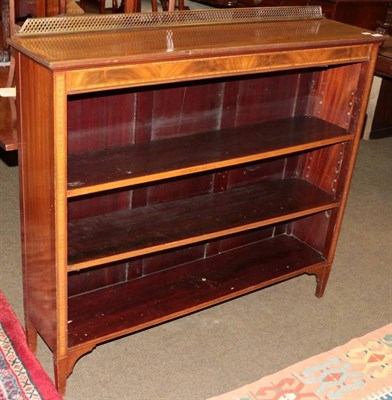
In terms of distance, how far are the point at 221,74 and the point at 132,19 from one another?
0.38m

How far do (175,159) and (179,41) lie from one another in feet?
1.32

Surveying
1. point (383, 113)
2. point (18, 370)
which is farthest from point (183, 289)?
point (383, 113)

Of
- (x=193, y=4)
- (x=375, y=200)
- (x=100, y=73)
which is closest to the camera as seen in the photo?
(x=100, y=73)

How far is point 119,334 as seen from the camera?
2256 mm

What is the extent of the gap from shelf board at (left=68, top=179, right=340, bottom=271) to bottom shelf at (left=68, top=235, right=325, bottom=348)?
0.28 m

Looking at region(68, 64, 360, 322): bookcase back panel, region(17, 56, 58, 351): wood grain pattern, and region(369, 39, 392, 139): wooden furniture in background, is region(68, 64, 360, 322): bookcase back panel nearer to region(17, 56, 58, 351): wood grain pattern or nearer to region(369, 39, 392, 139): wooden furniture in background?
region(17, 56, 58, 351): wood grain pattern

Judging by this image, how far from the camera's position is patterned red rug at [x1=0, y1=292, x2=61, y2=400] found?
86.7 inches

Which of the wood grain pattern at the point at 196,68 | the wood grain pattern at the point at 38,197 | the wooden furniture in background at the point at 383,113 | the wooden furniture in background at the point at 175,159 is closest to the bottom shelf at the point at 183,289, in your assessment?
the wooden furniture in background at the point at 175,159

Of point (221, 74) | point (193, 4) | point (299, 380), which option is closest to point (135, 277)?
point (299, 380)

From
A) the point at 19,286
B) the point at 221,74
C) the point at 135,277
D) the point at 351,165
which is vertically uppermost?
the point at 221,74

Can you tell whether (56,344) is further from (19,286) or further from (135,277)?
(19,286)

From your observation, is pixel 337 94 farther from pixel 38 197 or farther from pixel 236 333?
pixel 38 197

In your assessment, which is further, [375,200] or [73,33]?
[375,200]

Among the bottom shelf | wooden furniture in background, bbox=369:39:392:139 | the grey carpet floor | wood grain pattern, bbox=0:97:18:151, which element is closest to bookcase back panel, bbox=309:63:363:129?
the bottom shelf
